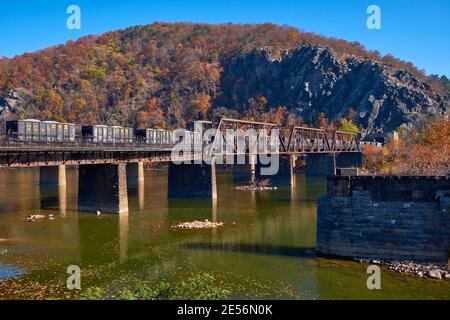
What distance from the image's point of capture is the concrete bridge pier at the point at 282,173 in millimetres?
91188

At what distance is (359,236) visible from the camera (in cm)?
2972

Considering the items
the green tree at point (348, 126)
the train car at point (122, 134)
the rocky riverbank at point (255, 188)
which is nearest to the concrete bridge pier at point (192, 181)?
the train car at point (122, 134)

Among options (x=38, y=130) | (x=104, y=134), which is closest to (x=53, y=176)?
(x=104, y=134)

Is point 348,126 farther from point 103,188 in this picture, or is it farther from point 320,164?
point 103,188

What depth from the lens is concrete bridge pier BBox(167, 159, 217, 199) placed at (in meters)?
67.7

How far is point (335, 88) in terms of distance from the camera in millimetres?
155875

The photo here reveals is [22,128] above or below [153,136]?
below

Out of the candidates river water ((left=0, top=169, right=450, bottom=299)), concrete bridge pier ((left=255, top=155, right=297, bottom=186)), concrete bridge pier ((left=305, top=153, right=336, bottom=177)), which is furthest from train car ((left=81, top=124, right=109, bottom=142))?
concrete bridge pier ((left=305, top=153, right=336, bottom=177))

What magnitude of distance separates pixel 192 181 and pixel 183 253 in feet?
115

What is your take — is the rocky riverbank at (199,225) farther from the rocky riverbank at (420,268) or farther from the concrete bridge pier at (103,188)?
the rocky riverbank at (420,268)

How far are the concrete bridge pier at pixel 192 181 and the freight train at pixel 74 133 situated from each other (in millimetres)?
6457

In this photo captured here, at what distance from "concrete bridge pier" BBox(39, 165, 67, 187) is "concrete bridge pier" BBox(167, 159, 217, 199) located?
2906 cm
